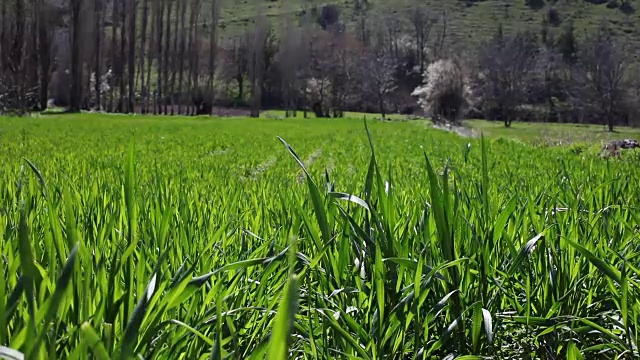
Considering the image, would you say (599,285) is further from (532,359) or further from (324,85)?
(324,85)

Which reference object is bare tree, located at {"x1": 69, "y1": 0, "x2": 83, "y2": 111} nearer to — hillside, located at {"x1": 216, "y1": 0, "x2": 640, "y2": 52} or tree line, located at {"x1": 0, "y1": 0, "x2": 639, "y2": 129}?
tree line, located at {"x1": 0, "y1": 0, "x2": 639, "y2": 129}

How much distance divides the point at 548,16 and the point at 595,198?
120 meters

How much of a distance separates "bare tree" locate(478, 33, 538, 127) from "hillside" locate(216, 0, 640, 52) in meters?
23.9

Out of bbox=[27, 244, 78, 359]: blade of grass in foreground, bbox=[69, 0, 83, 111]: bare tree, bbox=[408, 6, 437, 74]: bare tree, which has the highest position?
bbox=[408, 6, 437, 74]: bare tree

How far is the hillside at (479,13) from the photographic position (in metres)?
107

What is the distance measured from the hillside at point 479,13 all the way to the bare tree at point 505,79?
23.9 m

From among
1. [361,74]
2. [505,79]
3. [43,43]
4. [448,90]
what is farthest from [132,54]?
[505,79]

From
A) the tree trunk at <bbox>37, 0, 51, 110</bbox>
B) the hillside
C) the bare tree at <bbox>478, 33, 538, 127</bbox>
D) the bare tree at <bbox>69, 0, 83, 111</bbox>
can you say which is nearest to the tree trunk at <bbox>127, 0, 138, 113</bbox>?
the bare tree at <bbox>69, 0, 83, 111</bbox>

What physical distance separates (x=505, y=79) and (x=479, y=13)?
49.6 m

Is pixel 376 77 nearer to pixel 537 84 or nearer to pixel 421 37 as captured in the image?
pixel 421 37

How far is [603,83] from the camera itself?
67125mm

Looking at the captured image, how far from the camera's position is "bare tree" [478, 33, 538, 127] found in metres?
73.4

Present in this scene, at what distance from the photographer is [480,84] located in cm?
7794

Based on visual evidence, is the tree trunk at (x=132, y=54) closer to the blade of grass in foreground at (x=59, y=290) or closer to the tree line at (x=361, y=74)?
the tree line at (x=361, y=74)
